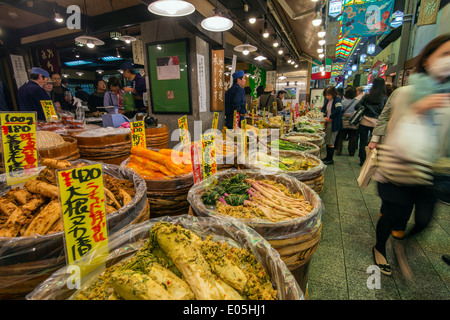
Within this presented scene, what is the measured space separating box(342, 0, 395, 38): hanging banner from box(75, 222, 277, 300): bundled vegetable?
11462 mm

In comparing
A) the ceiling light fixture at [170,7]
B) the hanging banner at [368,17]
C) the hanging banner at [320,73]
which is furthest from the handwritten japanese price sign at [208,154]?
the hanging banner at [320,73]

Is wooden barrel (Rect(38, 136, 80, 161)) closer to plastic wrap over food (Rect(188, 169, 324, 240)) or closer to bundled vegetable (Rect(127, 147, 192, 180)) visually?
bundled vegetable (Rect(127, 147, 192, 180))

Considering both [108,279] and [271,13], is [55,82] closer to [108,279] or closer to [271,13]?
[271,13]

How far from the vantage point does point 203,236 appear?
144 centimetres

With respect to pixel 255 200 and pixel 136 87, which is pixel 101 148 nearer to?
pixel 255 200

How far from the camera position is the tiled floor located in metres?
2.16

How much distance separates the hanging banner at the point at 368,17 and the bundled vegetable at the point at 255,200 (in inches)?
406

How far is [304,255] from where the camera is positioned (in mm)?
1560

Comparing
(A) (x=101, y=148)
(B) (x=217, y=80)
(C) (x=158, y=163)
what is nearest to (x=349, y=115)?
(B) (x=217, y=80)

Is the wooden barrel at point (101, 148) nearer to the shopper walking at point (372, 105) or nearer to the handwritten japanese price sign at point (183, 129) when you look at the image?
the handwritten japanese price sign at point (183, 129)

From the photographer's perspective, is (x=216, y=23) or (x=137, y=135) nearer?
(x=137, y=135)

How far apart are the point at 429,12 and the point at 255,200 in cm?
855

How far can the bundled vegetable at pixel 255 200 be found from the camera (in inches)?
72.1
